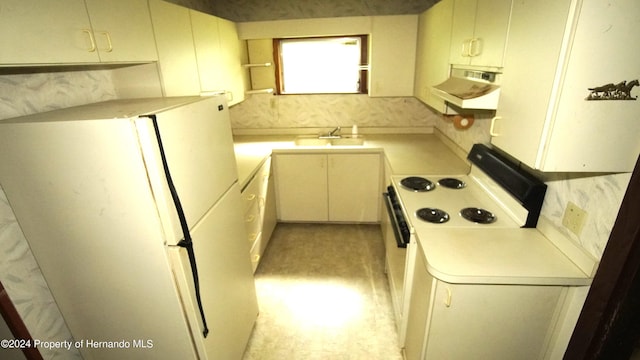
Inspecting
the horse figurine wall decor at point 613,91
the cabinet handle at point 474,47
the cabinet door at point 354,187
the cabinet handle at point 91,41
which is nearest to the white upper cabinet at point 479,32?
the cabinet handle at point 474,47

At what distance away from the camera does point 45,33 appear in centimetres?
101

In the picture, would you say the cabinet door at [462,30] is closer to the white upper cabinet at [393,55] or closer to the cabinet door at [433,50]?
the cabinet door at [433,50]

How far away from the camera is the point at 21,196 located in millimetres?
1104

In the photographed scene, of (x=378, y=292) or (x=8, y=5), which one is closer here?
(x=8, y=5)

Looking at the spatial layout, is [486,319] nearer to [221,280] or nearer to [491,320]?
[491,320]

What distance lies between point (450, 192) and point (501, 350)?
889 millimetres

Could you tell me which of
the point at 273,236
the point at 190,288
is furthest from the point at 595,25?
the point at 273,236

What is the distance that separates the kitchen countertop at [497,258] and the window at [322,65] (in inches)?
88.8

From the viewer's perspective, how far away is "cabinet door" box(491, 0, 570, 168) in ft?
3.01

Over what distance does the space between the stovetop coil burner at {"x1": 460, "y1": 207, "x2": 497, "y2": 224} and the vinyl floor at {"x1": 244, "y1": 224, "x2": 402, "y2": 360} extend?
97 centimetres

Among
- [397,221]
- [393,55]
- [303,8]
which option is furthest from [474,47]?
[303,8]

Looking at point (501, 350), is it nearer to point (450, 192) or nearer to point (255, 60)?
point (450, 192)

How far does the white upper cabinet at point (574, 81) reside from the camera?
33.0 inches

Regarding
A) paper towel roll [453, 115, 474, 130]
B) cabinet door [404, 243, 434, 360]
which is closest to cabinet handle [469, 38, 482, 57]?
paper towel roll [453, 115, 474, 130]
